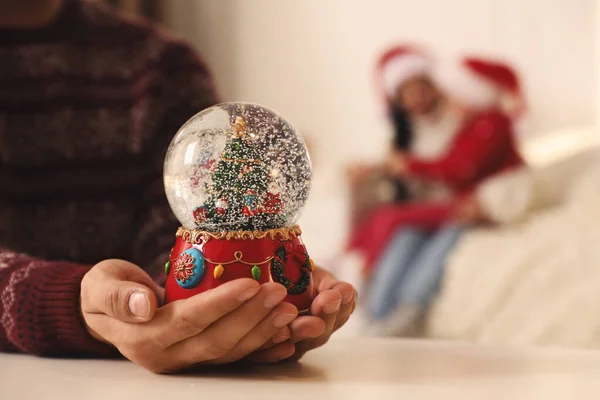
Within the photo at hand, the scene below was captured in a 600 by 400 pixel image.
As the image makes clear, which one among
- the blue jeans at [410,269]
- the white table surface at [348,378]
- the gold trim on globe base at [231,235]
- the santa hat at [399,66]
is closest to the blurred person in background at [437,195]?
the blue jeans at [410,269]

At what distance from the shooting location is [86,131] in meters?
1.01

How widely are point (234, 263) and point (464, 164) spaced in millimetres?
2297

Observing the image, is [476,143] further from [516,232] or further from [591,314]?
[591,314]

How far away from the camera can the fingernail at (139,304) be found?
0.49 m

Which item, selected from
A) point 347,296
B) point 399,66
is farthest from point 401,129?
point 347,296

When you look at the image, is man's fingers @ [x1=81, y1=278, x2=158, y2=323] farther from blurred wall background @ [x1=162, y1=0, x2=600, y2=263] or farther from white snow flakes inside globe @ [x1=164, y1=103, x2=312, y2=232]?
blurred wall background @ [x1=162, y1=0, x2=600, y2=263]

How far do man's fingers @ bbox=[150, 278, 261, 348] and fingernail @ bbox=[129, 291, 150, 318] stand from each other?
0.02 metres

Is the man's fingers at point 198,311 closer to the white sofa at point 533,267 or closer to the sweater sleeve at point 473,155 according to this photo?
the white sofa at point 533,267

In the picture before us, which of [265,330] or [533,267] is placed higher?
[533,267]

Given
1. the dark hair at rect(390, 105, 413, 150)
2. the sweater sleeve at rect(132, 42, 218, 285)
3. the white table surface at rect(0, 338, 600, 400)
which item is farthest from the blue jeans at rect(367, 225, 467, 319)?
the white table surface at rect(0, 338, 600, 400)

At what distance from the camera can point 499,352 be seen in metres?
0.67

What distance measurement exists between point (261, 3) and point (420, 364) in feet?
10.3

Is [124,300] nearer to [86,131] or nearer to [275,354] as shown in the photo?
[275,354]

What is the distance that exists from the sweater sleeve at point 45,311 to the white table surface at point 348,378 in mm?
17
